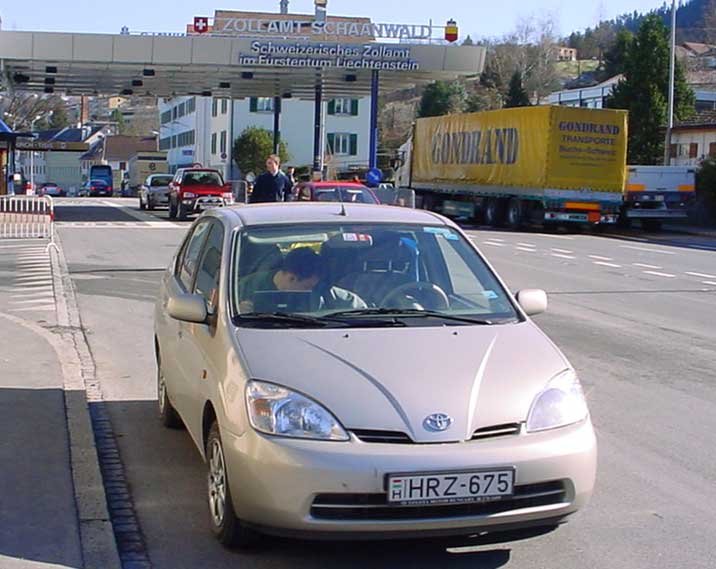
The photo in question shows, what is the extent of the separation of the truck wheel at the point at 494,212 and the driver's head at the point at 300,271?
31.1 metres

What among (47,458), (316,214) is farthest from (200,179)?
(316,214)

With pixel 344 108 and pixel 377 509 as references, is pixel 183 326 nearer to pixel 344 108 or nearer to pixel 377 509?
pixel 377 509

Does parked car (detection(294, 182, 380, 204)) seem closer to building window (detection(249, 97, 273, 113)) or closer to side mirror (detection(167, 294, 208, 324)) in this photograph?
side mirror (detection(167, 294, 208, 324))

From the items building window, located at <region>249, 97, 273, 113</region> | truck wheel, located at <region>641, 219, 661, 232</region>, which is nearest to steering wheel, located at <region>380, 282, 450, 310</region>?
truck wheel, located at <region>641, 219, 661, 232</region>

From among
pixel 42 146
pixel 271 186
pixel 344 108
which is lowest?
pixel 271 186

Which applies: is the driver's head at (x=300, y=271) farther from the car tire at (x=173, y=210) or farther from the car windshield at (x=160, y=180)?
the car windshield at (x=160, y=180)

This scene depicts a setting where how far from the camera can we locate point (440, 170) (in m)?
41.4

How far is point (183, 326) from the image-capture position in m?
6.52

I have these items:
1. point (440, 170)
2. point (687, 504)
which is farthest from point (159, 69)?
point (687, 504)

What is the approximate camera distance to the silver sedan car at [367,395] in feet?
15.2

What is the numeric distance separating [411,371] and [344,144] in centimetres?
7801

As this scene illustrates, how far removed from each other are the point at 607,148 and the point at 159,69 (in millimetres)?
16711

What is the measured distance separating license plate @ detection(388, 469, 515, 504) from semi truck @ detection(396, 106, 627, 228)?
29.2 metres

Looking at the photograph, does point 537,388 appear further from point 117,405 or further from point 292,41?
point 292,41
